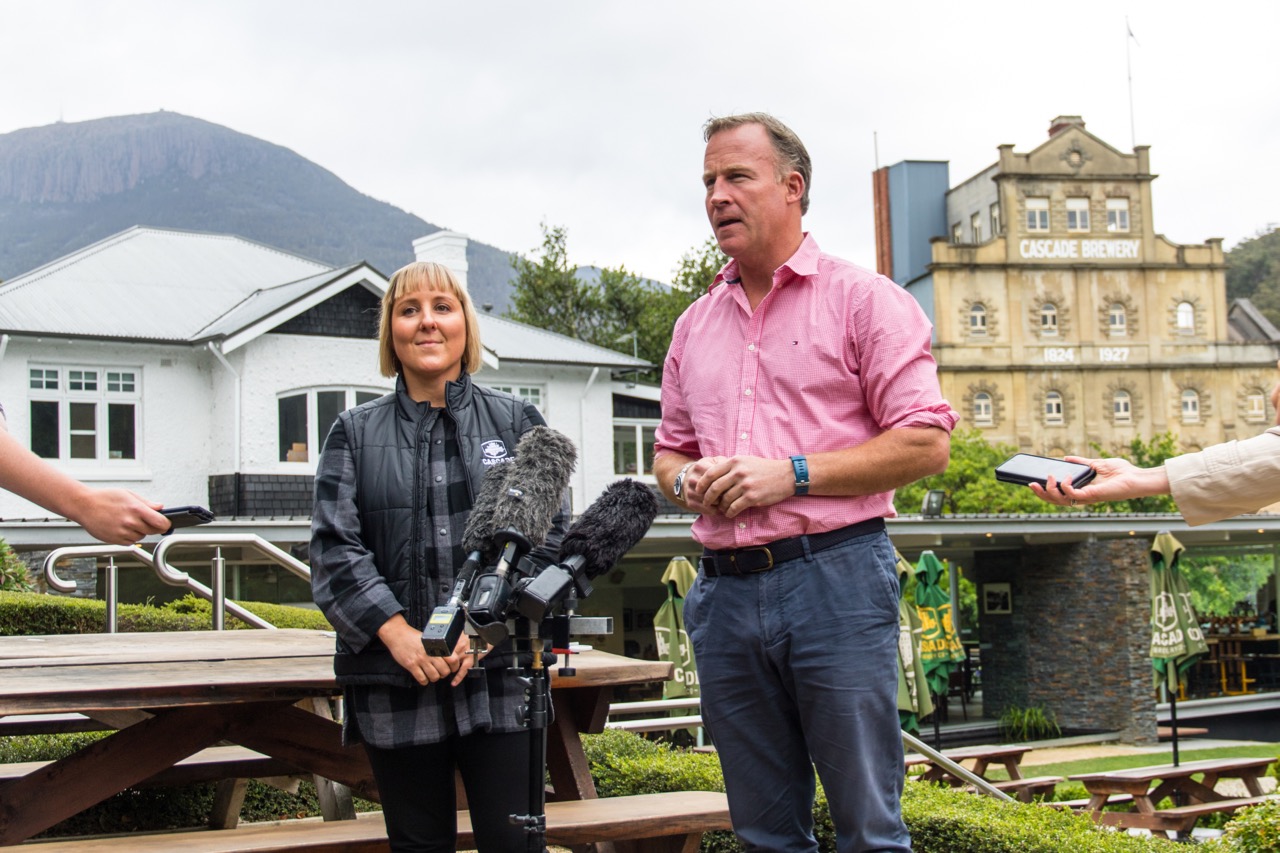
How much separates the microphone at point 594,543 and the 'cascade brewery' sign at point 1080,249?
164 feet

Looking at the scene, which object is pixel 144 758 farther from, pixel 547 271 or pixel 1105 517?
pixel 547 271

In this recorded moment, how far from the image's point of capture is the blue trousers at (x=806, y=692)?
9.07ft

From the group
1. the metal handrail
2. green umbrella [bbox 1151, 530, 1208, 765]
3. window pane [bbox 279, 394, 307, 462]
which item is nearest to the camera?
the metal handrail

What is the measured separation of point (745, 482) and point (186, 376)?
21239 mm

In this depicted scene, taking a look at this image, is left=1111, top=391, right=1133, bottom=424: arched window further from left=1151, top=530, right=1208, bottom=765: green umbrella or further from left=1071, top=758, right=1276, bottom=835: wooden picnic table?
left=1071, top=758, right=1276, bottom=835: wooden picnic table

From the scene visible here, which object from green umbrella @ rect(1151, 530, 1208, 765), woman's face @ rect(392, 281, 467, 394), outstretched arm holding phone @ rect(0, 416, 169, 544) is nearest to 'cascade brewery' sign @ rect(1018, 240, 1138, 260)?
green umbrella @ rect(1151, 530, 1208, 765)

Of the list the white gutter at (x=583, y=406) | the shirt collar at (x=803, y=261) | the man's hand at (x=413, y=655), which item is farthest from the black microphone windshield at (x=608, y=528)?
the white gutter at (x=583, y=406)

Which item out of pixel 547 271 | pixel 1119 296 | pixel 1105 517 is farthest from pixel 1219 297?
pixel 1105 517

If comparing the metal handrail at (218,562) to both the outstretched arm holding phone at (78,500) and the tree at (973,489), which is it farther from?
the tree at (973,489)

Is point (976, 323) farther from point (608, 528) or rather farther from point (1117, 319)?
point (608, 528)

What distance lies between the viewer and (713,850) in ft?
19.1

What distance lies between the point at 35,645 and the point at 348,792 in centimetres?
158

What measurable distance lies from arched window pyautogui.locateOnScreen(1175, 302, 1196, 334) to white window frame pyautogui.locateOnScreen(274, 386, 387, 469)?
38375 millimetres

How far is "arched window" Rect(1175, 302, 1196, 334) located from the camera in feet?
170
